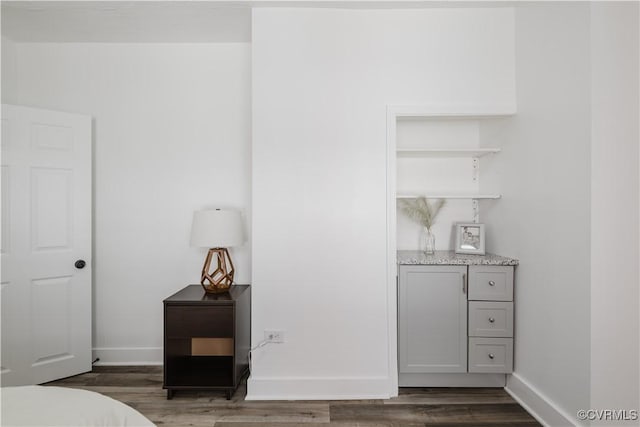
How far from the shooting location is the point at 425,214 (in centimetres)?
269

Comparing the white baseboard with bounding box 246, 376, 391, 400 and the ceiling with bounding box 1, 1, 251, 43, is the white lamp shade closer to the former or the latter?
the white baseboard with bounding box 246, 376, 391, 400

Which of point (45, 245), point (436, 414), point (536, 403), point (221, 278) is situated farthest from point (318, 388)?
point (45, 245)

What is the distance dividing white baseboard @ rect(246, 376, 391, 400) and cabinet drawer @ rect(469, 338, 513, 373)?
2.03 feet

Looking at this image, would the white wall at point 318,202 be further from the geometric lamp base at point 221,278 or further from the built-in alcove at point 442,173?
the built-in alcove at point 442,173

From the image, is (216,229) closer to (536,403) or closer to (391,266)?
(391,266)

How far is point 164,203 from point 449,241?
2.33m

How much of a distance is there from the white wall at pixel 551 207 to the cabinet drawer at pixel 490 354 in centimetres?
7

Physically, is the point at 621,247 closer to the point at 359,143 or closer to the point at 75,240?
the point at 359,143

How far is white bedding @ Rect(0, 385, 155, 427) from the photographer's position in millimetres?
936

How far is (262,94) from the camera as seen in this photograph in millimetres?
2355

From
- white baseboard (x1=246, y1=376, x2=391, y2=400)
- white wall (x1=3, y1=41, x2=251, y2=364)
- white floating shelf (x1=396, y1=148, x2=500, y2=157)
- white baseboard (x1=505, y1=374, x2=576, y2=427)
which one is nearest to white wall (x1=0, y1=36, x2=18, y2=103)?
white wall (x1=3, y1=41, x2=251, y2=364)

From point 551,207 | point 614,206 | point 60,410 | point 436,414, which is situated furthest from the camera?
point 436,414

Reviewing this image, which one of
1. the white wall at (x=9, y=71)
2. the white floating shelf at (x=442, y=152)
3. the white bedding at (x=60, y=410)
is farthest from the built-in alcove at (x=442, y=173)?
the white wall at (x=9, y=71)

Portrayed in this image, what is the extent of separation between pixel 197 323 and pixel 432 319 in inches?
61.2
